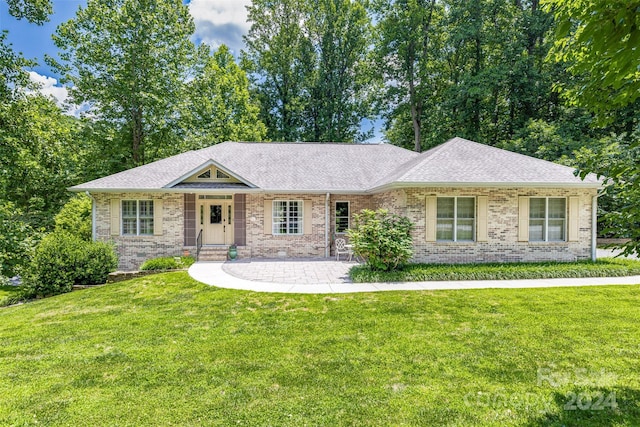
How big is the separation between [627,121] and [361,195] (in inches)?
729

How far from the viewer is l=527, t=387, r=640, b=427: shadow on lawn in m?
3.46

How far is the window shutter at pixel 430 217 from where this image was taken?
11695mm

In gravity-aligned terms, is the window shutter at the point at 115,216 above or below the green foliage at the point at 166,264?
above

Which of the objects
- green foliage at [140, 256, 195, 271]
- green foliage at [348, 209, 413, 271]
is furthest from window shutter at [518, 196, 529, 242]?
green foliage at [140, 256, 195, 271]

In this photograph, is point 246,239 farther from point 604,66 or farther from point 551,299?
point 604,66

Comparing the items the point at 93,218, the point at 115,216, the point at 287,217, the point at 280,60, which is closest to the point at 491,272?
the point at 287,217

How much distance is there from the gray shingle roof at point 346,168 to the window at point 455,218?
0.99m

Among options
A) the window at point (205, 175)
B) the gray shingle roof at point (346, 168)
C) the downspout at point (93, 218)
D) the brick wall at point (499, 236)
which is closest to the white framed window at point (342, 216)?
the gray shingle roof at point (346, 168)

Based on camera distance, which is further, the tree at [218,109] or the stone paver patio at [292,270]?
the tree at [218,109]

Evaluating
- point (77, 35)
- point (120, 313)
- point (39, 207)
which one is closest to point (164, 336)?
point (120, 313)

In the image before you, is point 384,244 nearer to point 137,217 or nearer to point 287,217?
point 287,217

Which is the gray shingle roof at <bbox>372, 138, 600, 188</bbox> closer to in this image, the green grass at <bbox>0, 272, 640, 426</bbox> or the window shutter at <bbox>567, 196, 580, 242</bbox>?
the window shutter at <bbox>567, 196, 580, 242</bbox>

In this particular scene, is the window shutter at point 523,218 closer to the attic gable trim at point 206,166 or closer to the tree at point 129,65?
the attic gable trim at point 206,166

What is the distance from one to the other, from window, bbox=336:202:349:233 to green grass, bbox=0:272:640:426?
708cm
